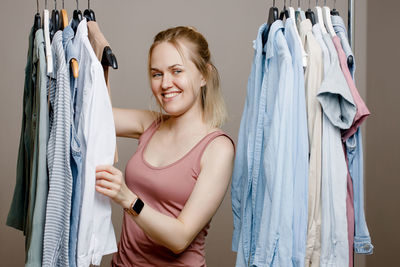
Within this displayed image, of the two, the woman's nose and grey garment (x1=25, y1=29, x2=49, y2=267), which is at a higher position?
the woman's nose

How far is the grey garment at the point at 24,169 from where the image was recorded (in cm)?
156

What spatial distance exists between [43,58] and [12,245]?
1965 millimetres

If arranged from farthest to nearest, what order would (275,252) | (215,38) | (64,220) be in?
(215,38) → (275,252) → (64,220)

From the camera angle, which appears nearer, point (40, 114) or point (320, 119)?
point (40, 114)

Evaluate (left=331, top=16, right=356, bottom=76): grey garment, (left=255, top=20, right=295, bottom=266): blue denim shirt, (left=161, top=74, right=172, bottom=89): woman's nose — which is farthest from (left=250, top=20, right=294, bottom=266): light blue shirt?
(left=161, top=74, right=172, bottom=89): woman's nose

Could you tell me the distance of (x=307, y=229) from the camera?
1.49m

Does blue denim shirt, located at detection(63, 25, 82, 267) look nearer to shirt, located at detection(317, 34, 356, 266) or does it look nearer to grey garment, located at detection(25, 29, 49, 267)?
grey garment, located at detection(25, 29, 49, 267)

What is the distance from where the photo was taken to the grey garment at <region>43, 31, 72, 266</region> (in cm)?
128

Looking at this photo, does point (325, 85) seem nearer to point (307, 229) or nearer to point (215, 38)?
point (307, 229)

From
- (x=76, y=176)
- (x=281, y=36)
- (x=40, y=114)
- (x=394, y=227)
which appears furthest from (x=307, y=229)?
(x=394, y=227)

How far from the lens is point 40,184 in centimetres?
131

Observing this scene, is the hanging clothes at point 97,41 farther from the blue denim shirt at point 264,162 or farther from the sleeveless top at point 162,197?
the blue denim shirt at point 264,162

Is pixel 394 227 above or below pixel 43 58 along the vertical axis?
below

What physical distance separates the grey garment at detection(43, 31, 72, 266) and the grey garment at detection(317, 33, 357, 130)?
76 cm
